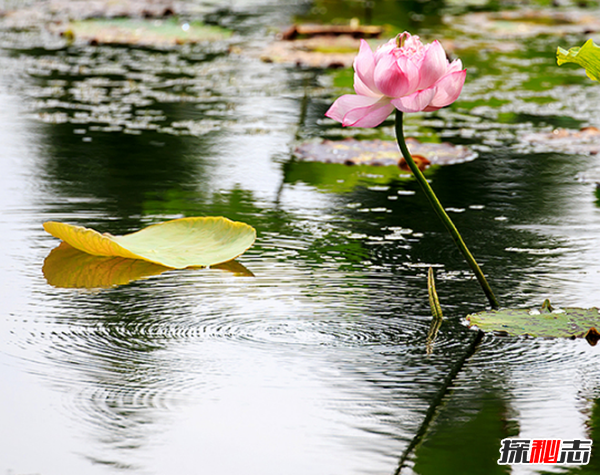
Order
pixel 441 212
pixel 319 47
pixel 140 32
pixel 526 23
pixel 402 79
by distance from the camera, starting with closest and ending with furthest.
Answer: pixel 402 79 < pixel 441 212 < pixel 319 47 < pixel 140 32 < pixel 526 23

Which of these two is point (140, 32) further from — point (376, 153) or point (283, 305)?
point (283, 305)

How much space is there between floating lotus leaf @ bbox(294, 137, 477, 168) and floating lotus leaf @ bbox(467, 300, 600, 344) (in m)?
1.37

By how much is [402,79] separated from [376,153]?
1.60 meters

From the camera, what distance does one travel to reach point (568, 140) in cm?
328

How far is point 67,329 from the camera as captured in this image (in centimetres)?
158

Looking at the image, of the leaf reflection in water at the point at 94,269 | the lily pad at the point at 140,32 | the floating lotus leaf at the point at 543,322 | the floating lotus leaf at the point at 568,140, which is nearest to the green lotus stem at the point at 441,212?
the floating lotus leaf at the point at 543,322

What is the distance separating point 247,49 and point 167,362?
4.26 meters

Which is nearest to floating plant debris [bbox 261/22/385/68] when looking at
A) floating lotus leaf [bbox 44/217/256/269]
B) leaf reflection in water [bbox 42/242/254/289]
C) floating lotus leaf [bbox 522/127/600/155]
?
floating lotus leaf [bbox 522/127/600/155]

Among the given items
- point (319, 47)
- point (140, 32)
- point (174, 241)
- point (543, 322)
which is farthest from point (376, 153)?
point (140, 32)

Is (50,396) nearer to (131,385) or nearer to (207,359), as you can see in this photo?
(131,385)

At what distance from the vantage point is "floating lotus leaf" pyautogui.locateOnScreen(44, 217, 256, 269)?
1909 mm

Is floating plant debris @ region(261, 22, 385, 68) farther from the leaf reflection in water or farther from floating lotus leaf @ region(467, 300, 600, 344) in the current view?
floating lotus leaf @ region(467, 300, 600, 344)

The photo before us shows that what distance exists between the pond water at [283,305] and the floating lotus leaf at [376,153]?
0.07m

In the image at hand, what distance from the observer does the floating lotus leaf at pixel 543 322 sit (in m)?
1.55
